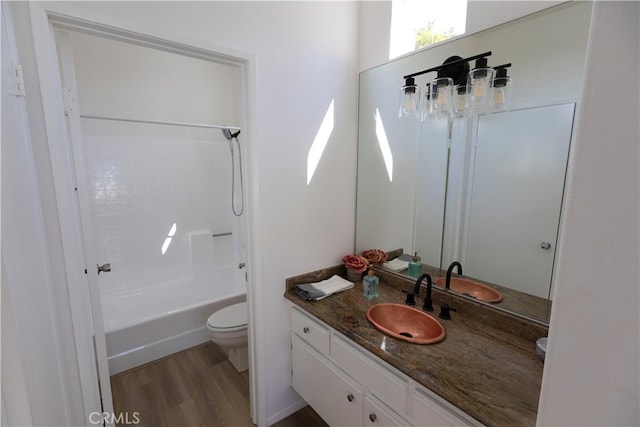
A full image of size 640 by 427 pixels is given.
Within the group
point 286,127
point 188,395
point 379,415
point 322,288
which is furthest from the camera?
point 188,395

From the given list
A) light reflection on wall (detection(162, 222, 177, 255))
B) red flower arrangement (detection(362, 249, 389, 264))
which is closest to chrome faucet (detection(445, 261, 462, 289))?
red flower arrangement (detection(362, 249, 389, 264))

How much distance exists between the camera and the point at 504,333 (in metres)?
1.36

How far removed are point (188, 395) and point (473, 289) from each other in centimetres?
203

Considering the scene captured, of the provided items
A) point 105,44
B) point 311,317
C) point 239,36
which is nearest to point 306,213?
point 311,317

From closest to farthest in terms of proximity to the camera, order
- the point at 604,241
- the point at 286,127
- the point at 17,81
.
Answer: the point at 604,241 → the point at 17,81 → the point at 286,127

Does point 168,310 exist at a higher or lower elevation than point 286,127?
lower

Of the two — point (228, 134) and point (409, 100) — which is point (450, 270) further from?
point (228, 134)

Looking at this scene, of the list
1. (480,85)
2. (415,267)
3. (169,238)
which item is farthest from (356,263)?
(169,238)

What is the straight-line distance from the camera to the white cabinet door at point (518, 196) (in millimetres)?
1259

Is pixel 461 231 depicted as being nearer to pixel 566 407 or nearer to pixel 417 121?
pixel 417 121

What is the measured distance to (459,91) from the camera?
1444 millimetres

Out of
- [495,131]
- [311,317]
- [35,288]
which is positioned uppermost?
[495,131]

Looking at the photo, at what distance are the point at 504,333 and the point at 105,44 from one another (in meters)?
3.64

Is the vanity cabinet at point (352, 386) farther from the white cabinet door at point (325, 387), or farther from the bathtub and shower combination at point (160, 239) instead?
the bathtub and shower combination at point (160, 239)
